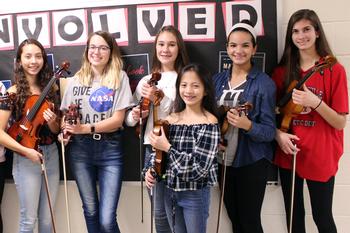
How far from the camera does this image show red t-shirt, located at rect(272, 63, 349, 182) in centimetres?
178

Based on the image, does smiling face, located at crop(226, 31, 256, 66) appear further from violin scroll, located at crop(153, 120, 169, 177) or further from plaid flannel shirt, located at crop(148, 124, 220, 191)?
violin scroll, located at crop(153, 120, 169, 177)

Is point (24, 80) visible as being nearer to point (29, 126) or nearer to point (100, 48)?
point (29, 126)

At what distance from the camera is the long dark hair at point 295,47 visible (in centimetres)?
180

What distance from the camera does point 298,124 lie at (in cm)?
186

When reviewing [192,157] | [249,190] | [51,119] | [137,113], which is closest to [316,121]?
[249,190]

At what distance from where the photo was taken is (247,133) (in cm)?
173

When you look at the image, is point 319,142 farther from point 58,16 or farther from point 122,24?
point 58,16

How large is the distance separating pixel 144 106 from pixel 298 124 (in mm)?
846

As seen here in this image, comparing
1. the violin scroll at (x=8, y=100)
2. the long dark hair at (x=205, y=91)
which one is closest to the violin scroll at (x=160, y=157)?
the long dark hair at (x=205, y=91)

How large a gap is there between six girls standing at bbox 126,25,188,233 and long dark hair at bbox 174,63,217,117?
155mm

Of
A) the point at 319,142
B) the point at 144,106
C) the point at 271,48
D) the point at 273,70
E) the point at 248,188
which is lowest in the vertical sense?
the point at 248,188

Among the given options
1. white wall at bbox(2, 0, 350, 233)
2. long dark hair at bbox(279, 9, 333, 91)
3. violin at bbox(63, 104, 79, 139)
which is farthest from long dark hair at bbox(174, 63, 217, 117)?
white wall at bbox(2, 0, 350, 233)

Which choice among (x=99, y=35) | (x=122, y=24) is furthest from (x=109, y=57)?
(x=122, y=24)

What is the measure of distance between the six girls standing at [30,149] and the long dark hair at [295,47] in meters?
1.33
